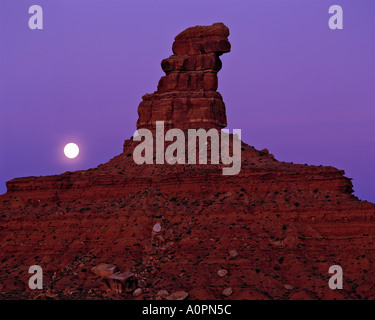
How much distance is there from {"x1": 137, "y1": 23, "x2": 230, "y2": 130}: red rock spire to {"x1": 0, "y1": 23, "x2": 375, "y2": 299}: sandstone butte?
27.8 feet

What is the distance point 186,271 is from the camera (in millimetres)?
99375

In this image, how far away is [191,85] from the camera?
432ft

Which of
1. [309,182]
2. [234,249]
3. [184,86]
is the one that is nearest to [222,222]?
[234,249]

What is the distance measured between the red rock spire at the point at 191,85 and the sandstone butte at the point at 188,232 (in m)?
8.48

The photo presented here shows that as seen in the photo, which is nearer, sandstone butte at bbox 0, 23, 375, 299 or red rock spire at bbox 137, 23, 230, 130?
sandstone butte at bbox 0, 23, 375, 299

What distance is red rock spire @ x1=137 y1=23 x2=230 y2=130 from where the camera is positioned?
12938 centimetres

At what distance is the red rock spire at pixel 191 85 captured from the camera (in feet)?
424

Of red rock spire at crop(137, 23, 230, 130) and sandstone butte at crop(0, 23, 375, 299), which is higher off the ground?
red rock spire at crop(137, 23, 230, 130)

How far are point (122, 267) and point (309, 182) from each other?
24.7 metres

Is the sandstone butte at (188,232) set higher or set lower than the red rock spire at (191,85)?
lower

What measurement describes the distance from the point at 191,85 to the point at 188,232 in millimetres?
32648
